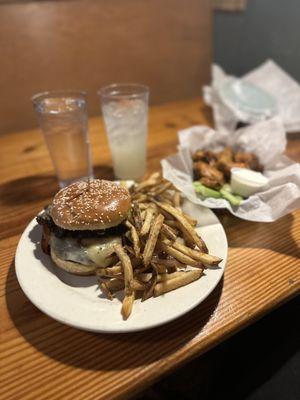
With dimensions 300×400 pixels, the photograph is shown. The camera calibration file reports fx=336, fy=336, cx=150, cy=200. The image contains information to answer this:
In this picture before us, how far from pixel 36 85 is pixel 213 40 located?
1640mm

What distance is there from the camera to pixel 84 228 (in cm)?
100

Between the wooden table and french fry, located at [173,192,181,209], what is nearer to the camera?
the wooden table

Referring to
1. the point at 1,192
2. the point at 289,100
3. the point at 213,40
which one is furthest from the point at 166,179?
the point at 213,40

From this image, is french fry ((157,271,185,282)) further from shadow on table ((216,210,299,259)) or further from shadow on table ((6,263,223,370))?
shadow on table ((216,210,299,259))

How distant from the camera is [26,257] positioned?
103cm

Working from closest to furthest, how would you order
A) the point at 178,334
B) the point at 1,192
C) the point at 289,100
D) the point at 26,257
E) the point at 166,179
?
the point at 178,334 → the point at 26,257 → the point at 166,179 → the point at 1,192 → the point at 289,100

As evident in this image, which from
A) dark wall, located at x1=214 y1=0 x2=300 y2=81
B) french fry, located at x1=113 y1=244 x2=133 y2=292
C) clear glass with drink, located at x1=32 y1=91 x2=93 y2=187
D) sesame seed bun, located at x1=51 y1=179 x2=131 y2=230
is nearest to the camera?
french fry, located at x1=113 y1=244 x2=133 y2=292

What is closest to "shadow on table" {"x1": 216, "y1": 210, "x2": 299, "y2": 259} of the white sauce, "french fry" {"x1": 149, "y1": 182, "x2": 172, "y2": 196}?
the white sauce

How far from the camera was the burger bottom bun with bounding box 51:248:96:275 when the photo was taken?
0.99 meters

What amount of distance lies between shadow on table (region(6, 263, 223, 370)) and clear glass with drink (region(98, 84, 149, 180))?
843 mm

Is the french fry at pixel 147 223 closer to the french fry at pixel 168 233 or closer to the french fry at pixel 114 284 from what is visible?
the french fry at pixel 168 233

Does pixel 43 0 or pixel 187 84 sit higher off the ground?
pixel 43 0

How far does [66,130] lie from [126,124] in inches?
10.7

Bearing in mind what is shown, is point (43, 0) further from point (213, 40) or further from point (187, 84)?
point (213, 40)
